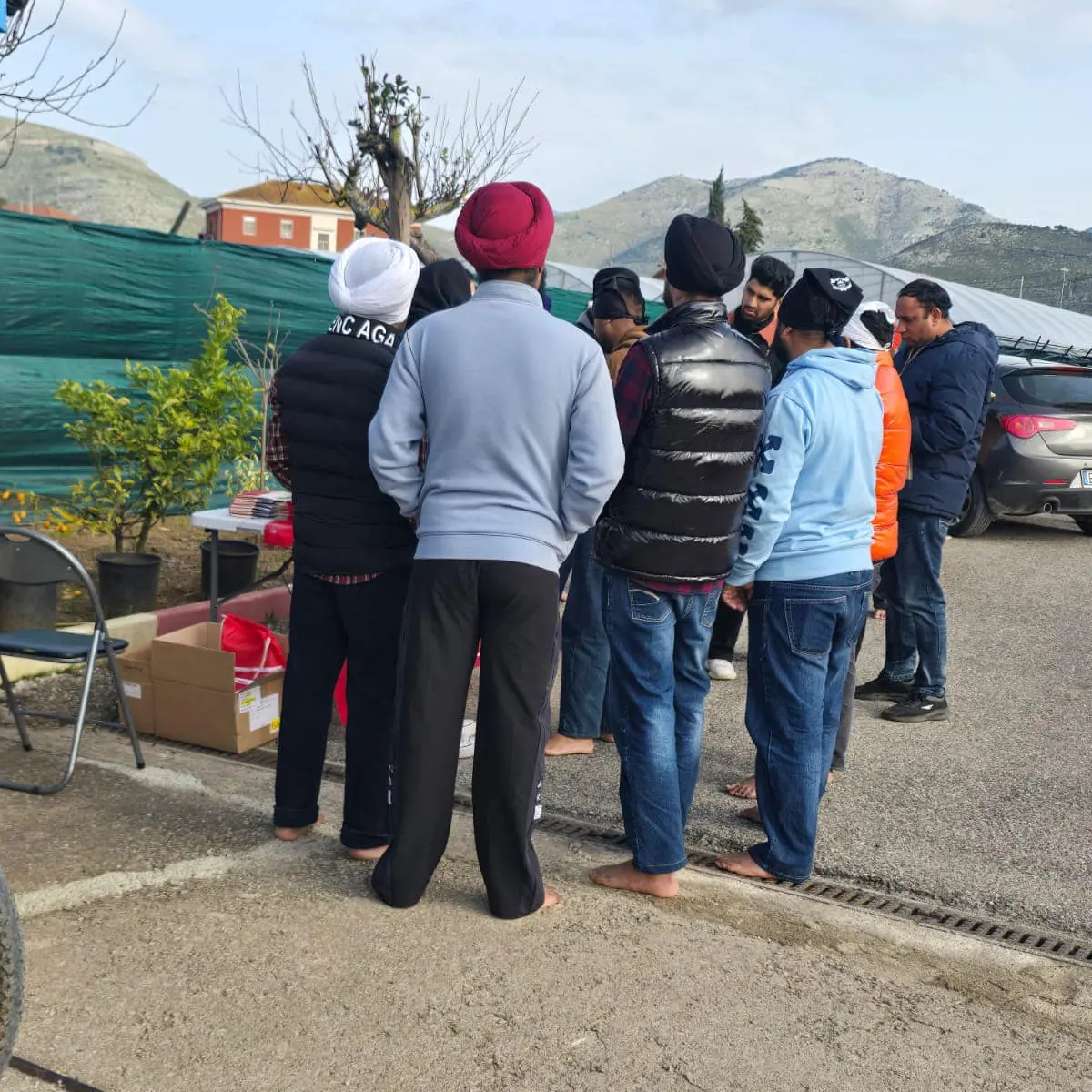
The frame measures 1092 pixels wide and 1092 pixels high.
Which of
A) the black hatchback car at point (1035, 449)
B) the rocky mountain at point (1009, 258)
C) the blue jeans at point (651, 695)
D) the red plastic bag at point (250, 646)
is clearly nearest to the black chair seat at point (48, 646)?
the red plastic bag at point (250, 646)

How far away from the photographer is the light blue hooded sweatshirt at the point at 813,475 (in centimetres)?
357

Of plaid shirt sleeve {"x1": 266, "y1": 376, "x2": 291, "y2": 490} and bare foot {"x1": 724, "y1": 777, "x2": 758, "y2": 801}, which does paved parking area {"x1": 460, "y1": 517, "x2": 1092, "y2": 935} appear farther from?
plaid shirt sleeve {"x1": 266, "y1": 376, "x2": 291, "y2": 490}

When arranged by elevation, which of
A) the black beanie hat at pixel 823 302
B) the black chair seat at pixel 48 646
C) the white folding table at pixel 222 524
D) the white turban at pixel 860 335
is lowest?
the black chair seat at pixel 48 646

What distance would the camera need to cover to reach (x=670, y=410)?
336 centimetres

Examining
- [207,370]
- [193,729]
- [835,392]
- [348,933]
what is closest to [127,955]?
[348,933]

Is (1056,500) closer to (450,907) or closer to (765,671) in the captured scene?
(765,671)

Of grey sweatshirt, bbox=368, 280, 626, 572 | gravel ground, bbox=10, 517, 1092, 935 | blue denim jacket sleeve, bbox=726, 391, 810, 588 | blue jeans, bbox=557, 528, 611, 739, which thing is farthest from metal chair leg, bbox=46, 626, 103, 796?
blue denim jacket sleeve, bbox=726, 391, 810, 588

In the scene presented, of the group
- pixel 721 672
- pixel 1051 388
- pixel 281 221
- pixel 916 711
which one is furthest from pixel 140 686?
pixel 281 221

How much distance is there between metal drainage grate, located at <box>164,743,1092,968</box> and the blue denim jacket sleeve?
1052mm

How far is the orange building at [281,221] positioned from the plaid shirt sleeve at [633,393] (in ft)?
277

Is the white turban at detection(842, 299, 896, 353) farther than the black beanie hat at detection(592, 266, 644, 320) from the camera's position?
No

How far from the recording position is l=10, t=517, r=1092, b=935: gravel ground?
383 cm

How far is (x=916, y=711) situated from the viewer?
554 cm

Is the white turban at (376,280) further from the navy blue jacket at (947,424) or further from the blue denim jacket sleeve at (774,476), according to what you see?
the navy blue jacket at (947,424)
